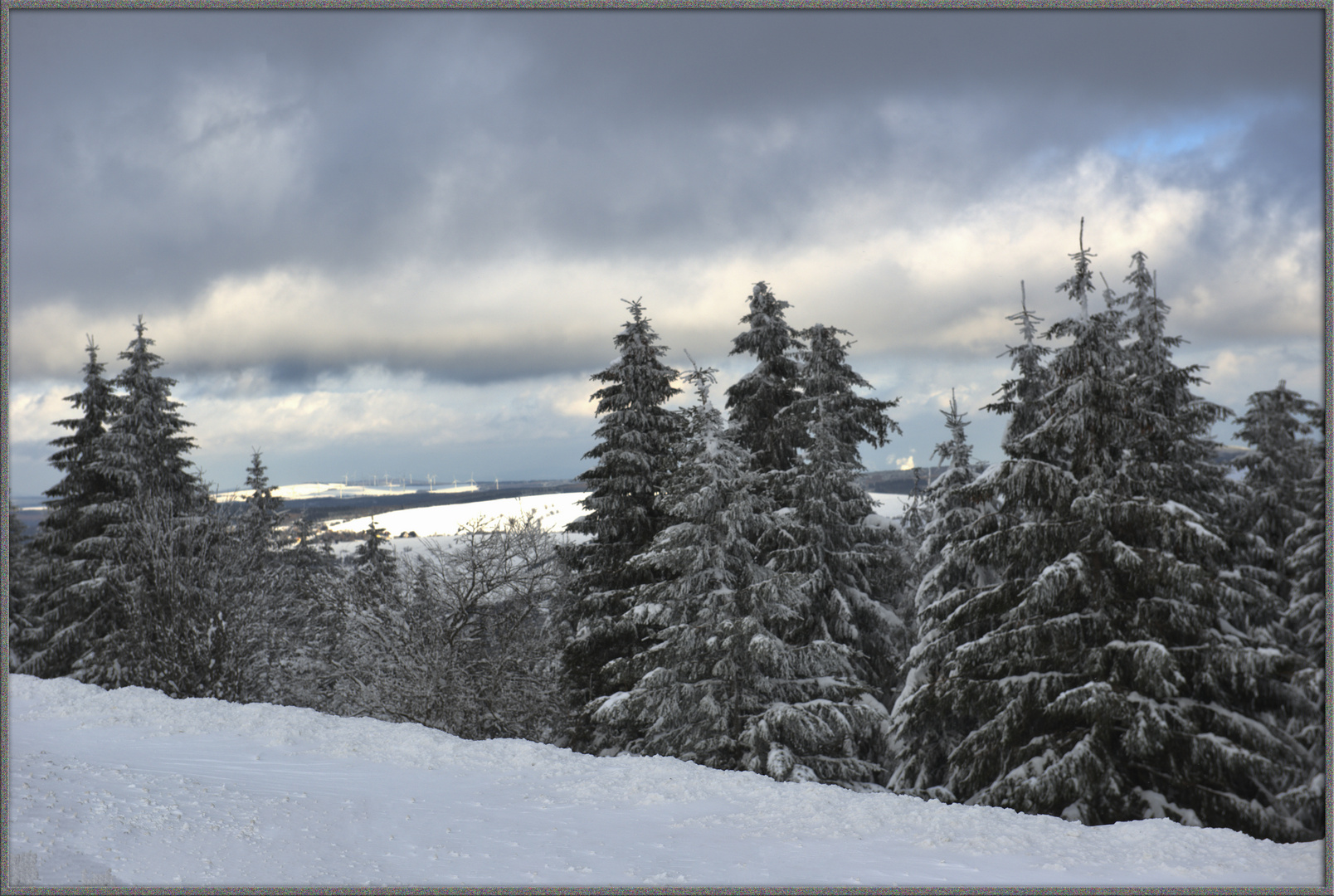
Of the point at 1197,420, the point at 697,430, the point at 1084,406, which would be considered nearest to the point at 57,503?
the point at 697,430

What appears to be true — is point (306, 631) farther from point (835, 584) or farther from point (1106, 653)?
point (1106, 653)

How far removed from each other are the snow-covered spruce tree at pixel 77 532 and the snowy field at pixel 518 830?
13038 millimetres

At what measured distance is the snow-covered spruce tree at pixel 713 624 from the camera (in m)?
16.9

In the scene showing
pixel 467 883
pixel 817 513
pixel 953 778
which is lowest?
pixel 953 778

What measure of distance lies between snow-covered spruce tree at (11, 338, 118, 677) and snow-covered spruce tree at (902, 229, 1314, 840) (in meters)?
26.0

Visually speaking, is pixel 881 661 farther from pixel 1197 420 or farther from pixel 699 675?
pixel 1197 420

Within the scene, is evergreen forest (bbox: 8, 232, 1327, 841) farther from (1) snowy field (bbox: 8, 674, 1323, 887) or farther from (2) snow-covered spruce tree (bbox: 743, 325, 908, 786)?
(1) snowy field (bbox: 8, 674, 1323, 887)

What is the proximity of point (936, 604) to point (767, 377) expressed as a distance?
7842 millimetres

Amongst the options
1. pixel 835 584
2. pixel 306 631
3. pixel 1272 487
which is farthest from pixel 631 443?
pixel 306 631

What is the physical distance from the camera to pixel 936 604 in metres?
15.9

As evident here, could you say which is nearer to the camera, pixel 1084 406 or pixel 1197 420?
pixel 1084 406

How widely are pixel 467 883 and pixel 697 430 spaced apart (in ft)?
38.4

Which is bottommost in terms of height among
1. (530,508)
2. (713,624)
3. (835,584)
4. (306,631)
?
(306,631)

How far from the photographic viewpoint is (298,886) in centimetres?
784
